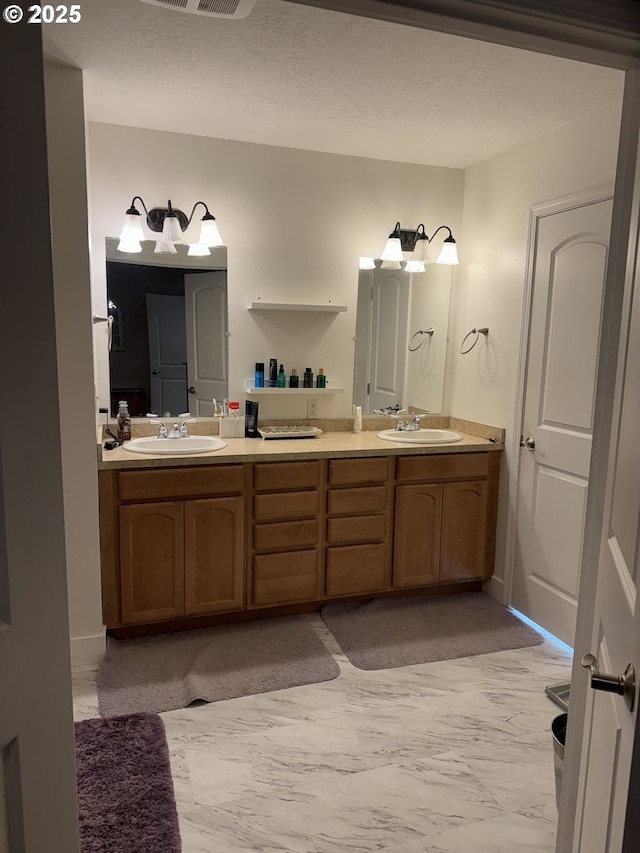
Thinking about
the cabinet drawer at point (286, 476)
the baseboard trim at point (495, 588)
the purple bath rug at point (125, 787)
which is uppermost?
the cabinet drawer at point (286, 476)

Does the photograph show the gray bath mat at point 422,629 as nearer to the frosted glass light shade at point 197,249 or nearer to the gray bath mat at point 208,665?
the gray bath mat at point 208,665

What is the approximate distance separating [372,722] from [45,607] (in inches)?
68.5

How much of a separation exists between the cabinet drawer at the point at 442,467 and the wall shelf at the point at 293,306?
78 centimetres

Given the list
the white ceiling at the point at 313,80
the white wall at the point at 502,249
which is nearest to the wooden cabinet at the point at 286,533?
the white wall at the point at 502,249

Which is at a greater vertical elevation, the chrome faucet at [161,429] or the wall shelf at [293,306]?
the wall shelf at [293,306]

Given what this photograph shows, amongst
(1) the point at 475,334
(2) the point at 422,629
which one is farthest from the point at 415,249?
Result: (2) the point at 422,629

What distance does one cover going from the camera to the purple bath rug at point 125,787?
1.71 metres

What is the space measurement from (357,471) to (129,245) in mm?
1624

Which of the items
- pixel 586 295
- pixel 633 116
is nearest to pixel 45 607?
pixel 633 116

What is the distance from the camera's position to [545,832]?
1.80 meters

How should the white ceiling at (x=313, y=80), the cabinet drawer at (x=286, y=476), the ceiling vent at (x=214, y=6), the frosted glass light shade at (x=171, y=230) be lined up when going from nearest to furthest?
the ceiling vent at (x=214, y=6)
the white ceiling at (x=313, y=80)
the cabinet drawer at (x=286, y=476)
the frosted glass light shade at (x=171, y=230)

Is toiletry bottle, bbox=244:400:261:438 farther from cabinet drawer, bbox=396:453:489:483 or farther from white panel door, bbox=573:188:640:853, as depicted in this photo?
white panel door, bbox=573:188:640:853

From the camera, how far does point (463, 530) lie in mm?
3328

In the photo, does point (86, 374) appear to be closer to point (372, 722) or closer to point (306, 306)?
point (306, 306)
